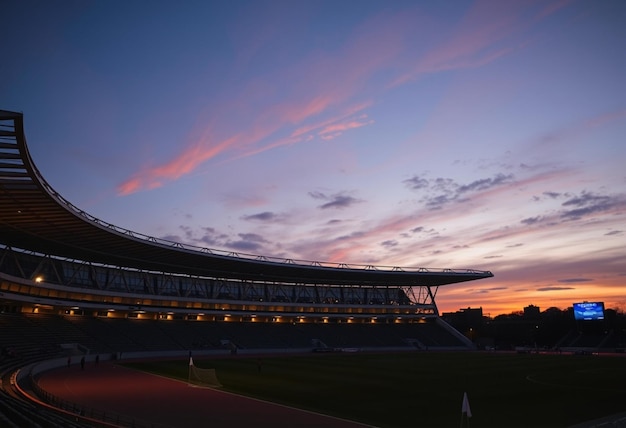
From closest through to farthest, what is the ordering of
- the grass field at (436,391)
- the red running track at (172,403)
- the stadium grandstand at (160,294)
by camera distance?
the red running track at (172,403), the grass field at (436,391), the stadium grandstand at (160,294)

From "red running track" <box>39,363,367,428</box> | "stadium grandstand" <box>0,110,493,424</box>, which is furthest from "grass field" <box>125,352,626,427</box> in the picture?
"stadium grandstand" <box>0,110,493,424</box>

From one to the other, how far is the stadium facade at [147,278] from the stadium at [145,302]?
0.57 ft

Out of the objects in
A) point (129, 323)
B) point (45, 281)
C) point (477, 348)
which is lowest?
point (477, 348)

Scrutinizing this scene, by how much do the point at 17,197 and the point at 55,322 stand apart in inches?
1303

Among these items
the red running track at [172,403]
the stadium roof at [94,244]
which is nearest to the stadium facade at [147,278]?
the stadium roof at [94,244]

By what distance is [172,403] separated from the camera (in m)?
26.7

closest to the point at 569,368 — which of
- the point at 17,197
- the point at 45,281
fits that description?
the point at 17,197

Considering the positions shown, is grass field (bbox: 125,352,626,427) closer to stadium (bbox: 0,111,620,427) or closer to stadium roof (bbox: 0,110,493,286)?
stadium (bbox: 0,111,620,427)

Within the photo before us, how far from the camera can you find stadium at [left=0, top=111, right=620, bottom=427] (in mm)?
32062

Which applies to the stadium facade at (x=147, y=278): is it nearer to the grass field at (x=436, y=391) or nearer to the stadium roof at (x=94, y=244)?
the stadium roof at (x=94, y=244)

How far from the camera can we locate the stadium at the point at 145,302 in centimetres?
3206

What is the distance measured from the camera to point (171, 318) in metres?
81.4

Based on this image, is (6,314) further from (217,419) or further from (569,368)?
(569,368)

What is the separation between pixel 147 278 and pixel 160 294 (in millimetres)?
3635
